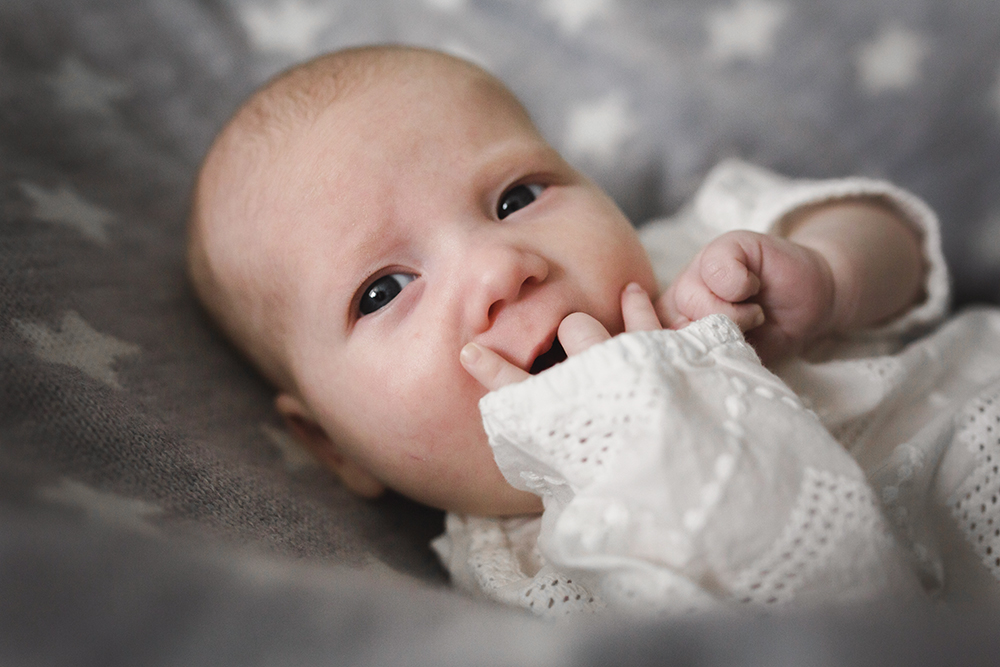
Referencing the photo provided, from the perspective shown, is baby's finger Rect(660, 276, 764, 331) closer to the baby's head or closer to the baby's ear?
the baby's head

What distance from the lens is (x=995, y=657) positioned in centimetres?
42

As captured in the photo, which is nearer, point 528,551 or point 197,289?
point 528,551

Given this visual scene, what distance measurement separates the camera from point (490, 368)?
72 cm

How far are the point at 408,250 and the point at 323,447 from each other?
39cm

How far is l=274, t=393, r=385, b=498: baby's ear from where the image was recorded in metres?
1.03

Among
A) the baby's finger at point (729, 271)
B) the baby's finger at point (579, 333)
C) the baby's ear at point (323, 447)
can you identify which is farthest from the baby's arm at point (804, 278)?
the baby's ear at point (323, 447)

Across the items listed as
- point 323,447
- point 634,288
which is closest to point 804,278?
point 634,288

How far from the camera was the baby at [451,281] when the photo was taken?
78cm

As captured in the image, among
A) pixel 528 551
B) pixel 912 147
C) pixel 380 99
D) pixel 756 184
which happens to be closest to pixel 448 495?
pixel 528 551

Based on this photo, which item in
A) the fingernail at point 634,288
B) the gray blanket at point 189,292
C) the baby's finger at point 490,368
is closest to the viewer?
the gray blanket at point 189,292

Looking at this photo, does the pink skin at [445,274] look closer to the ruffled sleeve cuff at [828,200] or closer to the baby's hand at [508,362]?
the baby's hand at [508,362]

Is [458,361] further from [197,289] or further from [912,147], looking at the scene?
[912,147]

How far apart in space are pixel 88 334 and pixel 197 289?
0.89ft

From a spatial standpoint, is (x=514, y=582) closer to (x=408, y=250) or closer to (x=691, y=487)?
(x=691, y=487)
